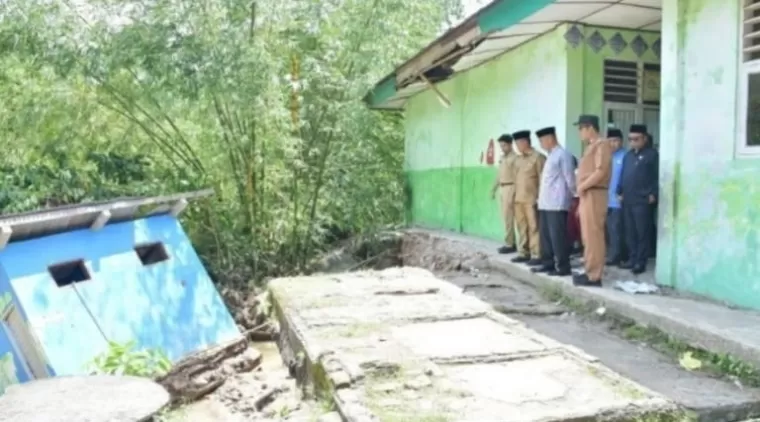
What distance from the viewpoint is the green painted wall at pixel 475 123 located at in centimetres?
819

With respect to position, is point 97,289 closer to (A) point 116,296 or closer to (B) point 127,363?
(A) point 116,296

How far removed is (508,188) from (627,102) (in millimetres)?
1714

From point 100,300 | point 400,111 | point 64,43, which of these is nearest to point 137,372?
point 100,300

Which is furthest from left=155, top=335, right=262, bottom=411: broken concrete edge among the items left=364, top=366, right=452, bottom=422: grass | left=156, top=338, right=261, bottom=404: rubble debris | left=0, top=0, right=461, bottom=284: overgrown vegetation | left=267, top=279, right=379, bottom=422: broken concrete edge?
left=0, top=0, right=461, bottom=284: overgrown vegetation

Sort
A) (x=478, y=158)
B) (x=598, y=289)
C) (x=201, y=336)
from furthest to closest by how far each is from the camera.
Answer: (x=478, y=158) → (x=201, y=336) → (x=598, y=289)

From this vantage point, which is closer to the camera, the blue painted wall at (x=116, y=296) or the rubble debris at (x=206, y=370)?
the blue painted wall at (x=116, y=296)

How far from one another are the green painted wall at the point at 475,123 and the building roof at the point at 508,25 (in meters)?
0.27

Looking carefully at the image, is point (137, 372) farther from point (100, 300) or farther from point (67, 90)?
point (67, 90)

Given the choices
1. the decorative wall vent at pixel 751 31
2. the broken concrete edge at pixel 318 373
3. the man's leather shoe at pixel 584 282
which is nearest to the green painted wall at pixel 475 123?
the man's leather shoe at pixel 584 282

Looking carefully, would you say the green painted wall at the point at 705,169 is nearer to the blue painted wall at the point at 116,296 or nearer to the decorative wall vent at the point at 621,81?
the decorative wall vent at the point at 621,81

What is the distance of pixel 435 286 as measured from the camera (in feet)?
22.8

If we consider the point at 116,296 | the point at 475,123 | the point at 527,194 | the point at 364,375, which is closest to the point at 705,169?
the point at 527,194

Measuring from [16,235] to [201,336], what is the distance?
7.33ft

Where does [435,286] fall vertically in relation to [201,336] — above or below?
above
